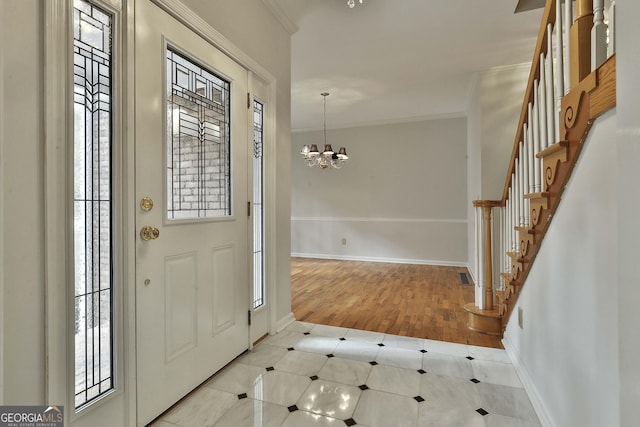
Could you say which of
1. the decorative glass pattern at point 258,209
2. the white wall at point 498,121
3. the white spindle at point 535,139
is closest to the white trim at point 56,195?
the decorative glass pattern at point 258,209

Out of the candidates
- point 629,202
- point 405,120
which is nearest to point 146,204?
point 629,202

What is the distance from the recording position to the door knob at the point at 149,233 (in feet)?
4.99

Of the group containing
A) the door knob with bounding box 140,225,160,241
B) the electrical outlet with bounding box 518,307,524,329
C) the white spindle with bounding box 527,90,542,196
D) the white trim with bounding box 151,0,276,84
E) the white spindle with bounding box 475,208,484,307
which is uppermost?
the white trim with bounding box 151,0,276,84

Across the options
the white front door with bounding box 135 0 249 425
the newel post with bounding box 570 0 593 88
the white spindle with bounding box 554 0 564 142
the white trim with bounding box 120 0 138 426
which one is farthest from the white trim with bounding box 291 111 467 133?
the white trim with bounding box 120 0 138 426

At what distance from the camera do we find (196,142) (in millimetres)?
1898

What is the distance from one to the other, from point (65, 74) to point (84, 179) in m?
0.40

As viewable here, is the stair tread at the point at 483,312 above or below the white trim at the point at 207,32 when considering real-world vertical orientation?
below

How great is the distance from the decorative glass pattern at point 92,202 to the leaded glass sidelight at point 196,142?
34cm

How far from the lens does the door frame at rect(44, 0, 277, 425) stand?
3.75 feet

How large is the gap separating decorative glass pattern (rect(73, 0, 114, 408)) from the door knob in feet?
0.46

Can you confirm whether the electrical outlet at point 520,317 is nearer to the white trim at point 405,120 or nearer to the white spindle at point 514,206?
the white spindle at point 514,206

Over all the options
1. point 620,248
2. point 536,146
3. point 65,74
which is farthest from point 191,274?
point 536,146

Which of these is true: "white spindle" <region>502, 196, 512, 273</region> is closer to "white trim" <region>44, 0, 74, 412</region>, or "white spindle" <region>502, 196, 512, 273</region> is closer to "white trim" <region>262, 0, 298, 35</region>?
"white trim" <region>262, 0, 298, 35</region>

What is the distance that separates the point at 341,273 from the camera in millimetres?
5371
